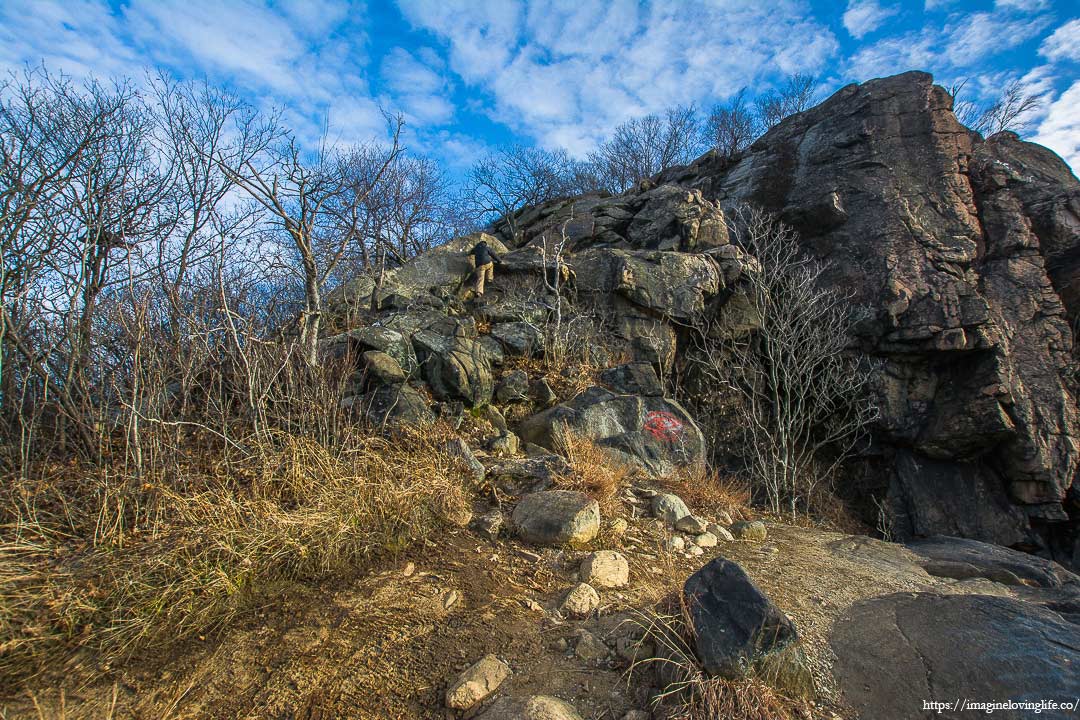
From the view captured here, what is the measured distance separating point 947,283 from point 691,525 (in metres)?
8.88

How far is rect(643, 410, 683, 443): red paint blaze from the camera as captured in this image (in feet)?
20.7

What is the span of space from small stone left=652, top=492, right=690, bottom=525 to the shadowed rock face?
5.45 meters

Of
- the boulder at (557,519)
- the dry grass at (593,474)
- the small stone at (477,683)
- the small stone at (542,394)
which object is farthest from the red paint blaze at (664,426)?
the small stone at (477,683)

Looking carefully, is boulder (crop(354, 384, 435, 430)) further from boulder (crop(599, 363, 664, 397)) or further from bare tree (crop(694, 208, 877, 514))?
bare tree (crop(694, 208, 877, 514))

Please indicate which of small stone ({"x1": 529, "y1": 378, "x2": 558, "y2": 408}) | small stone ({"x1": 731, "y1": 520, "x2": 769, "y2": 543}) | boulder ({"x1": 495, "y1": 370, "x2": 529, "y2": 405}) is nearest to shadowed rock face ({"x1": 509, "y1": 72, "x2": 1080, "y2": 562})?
small stone ({"x1": 529, "y1": 378, "x2": 558, "y2": 408})

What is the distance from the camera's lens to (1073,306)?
10031 millimetres

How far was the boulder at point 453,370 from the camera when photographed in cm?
604

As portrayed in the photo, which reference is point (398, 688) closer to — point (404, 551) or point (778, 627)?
point (404, 551)

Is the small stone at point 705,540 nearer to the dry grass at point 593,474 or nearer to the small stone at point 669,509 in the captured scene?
the small stone at point 669,509

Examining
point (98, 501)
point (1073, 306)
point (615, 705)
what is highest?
point (1073, 306)

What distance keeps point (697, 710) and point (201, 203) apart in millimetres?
7719

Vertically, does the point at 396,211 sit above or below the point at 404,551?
above

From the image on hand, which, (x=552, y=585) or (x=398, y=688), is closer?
(x=398, y=688)

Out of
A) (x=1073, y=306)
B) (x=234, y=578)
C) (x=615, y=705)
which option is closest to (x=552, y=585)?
(x=615, y=705)
